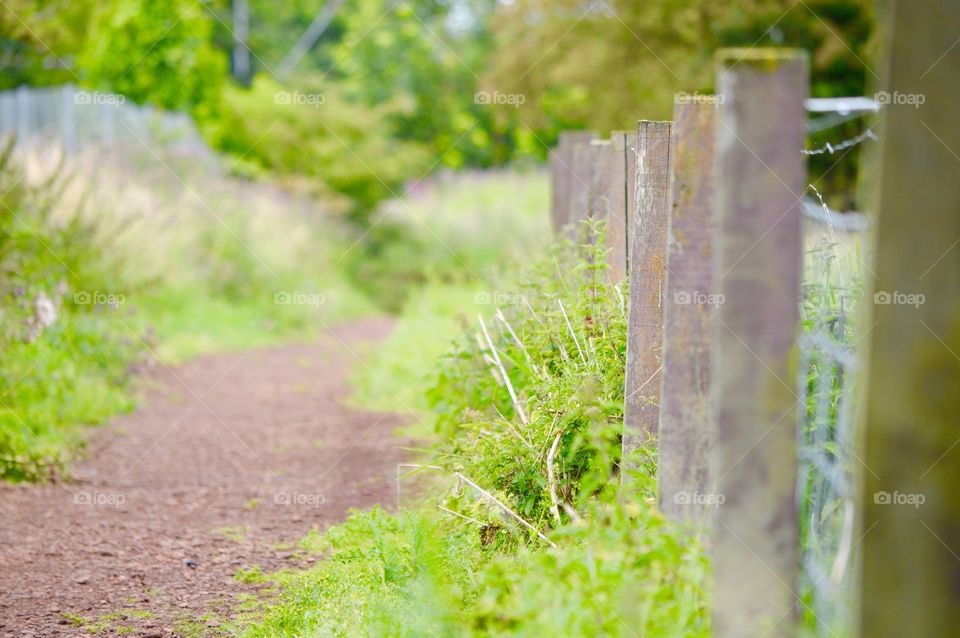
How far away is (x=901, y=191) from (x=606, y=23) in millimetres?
17690

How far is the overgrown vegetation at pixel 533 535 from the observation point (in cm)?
246

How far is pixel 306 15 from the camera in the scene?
3116 cm

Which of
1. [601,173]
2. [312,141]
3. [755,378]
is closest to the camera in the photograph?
[755,378]

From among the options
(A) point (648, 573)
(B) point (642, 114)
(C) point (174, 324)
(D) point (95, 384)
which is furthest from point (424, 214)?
(A) point (648, 573)

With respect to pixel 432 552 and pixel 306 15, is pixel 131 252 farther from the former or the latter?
pixel 306 15
